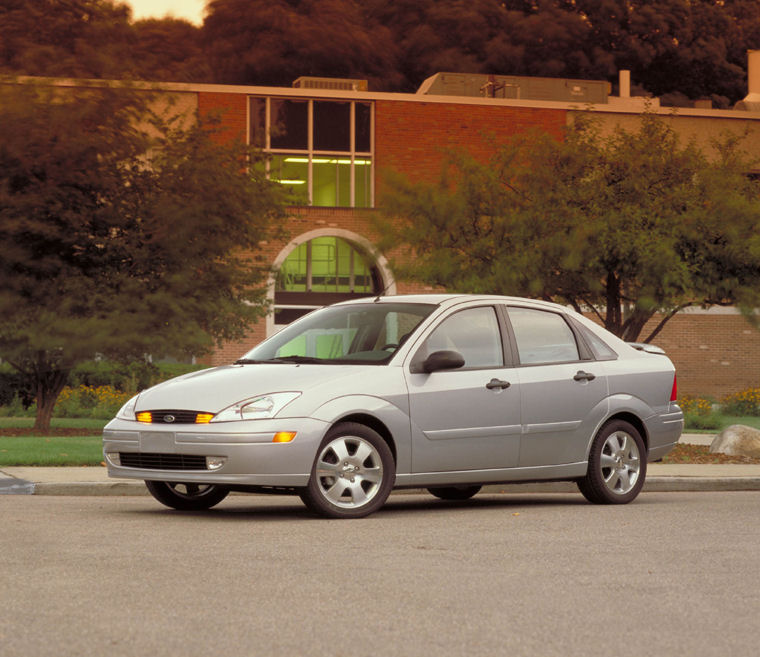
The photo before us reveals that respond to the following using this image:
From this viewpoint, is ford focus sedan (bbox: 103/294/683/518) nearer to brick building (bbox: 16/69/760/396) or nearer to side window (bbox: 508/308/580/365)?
side window (bbox: 508/308/580/365)

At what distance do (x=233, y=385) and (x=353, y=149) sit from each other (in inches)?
1504

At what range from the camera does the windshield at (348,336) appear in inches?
456

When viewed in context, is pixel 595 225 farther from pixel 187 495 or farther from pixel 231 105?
pixel 231 105

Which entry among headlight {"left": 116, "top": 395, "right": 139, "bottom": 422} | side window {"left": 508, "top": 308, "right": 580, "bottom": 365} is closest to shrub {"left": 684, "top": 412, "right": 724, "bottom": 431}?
side window {"left": 508, "top": 308, "right": 580, "bottom": 365}

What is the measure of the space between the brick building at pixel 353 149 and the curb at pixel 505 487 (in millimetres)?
32128

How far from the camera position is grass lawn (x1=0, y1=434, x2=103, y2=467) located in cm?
1529

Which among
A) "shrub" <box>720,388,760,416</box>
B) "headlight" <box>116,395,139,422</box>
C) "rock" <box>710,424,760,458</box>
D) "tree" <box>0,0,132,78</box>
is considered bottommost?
"shrub" <box>720,388,760,416</box>

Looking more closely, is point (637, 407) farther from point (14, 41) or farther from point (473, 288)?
point (14, 41)

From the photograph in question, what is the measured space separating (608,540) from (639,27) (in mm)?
62579

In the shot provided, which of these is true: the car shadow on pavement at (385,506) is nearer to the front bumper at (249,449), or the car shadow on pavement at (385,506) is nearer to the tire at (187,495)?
the tire at (187,495)

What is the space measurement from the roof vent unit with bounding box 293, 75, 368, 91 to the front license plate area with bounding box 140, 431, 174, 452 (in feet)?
130

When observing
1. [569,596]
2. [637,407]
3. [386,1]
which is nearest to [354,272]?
[386,1]

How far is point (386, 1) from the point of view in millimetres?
68938

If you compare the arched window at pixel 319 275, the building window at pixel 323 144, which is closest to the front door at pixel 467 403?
the building window at pixel 323 144
